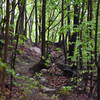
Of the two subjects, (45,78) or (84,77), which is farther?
(45,78)

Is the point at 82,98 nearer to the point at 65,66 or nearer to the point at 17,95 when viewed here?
the point at 17,95

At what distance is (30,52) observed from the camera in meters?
16.8

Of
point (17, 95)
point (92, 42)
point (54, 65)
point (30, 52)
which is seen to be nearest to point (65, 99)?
point (17, 95)

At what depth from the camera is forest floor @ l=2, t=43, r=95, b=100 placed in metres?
7.43

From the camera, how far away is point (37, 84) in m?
7.84

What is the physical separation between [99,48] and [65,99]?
2.25 metres

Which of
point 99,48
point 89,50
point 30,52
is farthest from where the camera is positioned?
point 30,52

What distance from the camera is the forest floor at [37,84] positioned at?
7425 mm

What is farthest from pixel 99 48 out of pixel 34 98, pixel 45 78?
pixel 45 78

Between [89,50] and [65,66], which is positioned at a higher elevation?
[89,50]

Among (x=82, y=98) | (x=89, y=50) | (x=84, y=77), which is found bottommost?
(x=82, y=98)

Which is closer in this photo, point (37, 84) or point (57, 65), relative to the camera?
point (37, 84)

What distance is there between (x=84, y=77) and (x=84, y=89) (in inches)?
23.3

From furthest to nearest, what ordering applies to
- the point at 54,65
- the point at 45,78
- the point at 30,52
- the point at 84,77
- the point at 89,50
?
the point at 30,52
the point at 54,65
the point at 45,78
the point at 84,77
the point at 89,50
